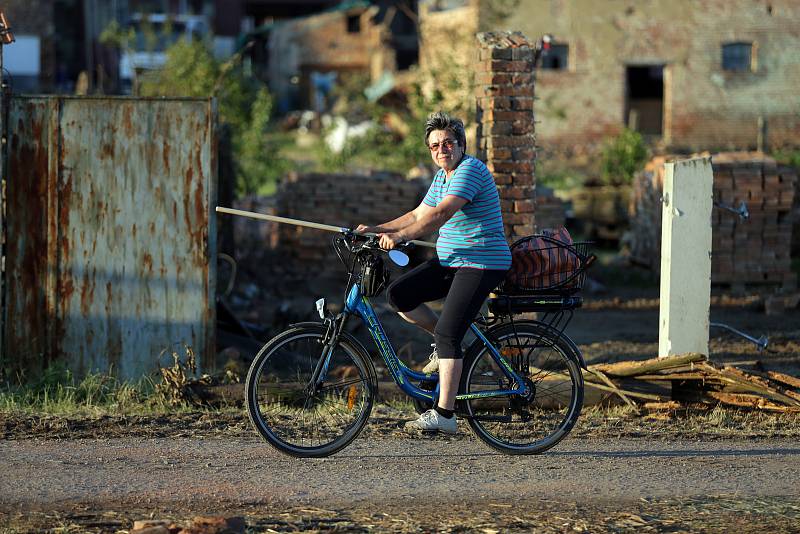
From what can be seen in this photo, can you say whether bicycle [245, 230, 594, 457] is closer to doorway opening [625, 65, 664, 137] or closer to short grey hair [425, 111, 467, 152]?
short grey hair [425, 111, 467, 152]

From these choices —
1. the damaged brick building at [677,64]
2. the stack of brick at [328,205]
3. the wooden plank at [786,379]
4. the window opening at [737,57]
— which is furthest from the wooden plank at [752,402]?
the window opening at [737,57]

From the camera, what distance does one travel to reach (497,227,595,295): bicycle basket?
622 centimetres

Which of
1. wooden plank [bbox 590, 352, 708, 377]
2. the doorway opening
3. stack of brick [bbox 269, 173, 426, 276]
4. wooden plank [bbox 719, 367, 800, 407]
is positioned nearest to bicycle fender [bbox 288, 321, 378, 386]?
wooden plank [bbox 590, 352, 708, 377]

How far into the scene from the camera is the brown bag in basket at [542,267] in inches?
245

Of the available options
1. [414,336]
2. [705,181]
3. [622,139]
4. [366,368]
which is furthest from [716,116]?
[366,368]

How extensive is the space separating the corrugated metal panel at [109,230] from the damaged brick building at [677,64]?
78.6 ft

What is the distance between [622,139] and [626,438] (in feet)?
53.7

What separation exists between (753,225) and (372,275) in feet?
30.2

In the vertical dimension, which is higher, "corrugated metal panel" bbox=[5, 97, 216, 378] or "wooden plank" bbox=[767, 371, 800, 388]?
"corrugated metal panel" bbox=[5, 97, 216, 378]

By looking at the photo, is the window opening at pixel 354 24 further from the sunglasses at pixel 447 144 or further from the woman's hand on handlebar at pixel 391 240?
the woman's hand on handlebar at pixel 391 240

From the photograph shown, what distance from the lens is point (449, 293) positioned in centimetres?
608

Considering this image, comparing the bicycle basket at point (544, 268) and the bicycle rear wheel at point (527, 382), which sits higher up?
the bicycle basket at point (544, 268)

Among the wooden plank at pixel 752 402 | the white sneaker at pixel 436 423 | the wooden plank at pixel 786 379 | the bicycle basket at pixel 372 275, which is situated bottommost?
the wooden plank at pixel 752 402

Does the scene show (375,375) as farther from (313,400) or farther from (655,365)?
(655,365)
